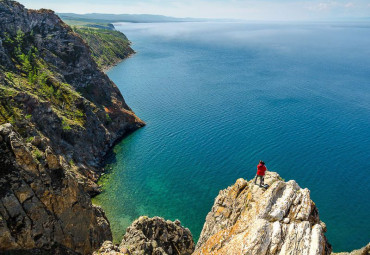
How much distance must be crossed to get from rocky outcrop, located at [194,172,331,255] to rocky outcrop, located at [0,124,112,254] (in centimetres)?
1722

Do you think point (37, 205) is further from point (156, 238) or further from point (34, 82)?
point (34, 82)

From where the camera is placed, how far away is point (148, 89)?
131375mm

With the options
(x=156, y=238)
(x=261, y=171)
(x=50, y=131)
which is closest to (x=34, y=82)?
(x=50, y=131)

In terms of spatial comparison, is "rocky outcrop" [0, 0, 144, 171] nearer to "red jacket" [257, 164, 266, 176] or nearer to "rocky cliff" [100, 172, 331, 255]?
"rocky cliff" [100, 172, 331, 255]

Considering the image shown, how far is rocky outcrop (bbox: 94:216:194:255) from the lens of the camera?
3222cm

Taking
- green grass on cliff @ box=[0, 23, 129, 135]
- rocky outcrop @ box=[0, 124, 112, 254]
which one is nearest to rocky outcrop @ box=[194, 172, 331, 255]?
rocky outcrop @ box=[0, 124, 112, 254]

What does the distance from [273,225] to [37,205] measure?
25039 mm

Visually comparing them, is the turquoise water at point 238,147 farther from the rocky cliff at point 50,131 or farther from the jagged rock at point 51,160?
the jagged rock at point 51,160

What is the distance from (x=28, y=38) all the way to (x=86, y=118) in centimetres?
3208

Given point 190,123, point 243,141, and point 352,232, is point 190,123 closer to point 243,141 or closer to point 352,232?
point 243,141

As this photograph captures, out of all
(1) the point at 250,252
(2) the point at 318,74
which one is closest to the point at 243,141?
(1) the point at 250,252

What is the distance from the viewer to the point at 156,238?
121 ft

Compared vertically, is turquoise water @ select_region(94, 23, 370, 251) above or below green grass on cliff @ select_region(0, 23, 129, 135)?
below

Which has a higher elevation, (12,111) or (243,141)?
(12,111)
